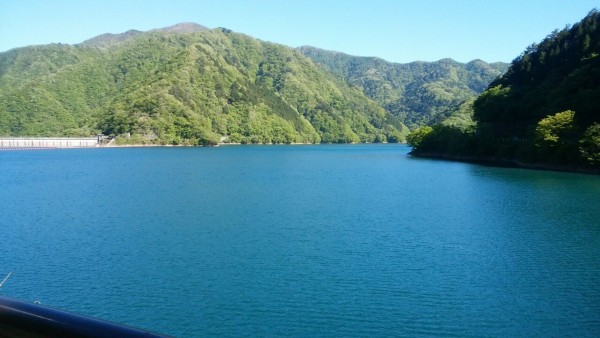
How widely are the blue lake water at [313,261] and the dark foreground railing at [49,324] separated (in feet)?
38.2

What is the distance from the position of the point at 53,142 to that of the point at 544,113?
13957 cm

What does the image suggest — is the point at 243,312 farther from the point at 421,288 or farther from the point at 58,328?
the point at 58,328

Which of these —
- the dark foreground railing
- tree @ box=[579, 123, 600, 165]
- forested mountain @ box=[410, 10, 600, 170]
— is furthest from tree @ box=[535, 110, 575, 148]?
the dark foreground railing

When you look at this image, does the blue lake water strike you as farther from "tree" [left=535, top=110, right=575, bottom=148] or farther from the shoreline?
"tree" [left=535, top=110, right=575, bottom=148]

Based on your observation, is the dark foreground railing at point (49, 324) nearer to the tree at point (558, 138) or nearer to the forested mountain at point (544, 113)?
the forested mountain at point (544, 113)

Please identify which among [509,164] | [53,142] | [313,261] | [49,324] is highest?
[49,324]

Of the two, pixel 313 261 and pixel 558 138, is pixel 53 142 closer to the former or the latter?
pixel 558 138

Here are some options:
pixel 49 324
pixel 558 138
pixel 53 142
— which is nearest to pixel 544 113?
pixel 558 138

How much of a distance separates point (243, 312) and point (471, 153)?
82.0 meters

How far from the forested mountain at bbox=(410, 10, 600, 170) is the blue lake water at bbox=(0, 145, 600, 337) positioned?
25073 millimetres

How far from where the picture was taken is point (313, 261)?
66.1 feet

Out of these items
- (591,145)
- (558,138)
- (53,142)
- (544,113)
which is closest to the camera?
(591,145)

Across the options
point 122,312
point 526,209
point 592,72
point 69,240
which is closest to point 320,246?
point 122,312

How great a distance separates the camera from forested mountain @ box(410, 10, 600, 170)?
209 ft
